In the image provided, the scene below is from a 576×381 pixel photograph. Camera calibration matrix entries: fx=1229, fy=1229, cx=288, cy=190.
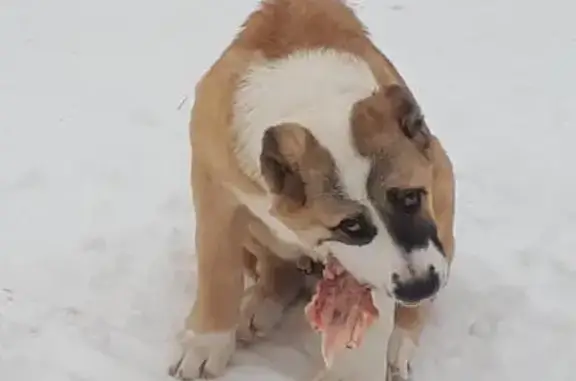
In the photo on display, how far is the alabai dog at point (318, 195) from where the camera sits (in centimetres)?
288

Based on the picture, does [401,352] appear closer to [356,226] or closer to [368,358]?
[368,358]

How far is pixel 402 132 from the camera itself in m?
2.96

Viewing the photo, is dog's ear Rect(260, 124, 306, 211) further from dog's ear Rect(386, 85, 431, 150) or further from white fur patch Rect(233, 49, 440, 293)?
dog's ear Rect(386, 85, 431, 150)

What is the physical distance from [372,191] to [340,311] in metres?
0.49

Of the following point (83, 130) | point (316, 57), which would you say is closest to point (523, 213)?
point (316, 57)

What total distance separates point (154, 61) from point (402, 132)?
257cm

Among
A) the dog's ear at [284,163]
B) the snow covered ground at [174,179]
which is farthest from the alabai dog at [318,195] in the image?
the snow covered ground at [174,179]

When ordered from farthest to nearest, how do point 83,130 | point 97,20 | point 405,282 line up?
point 97,20 < point 83,130 < point 405,282

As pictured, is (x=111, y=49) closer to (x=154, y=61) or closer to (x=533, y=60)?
(x=154, y=61)

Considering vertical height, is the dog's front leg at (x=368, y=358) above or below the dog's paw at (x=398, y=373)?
above

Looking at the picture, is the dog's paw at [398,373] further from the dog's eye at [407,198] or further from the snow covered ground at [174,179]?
the dog's eye at [407,198]

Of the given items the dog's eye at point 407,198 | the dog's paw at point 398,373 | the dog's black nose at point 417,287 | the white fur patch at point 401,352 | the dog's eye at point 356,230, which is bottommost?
the dog's paw at point 398,373

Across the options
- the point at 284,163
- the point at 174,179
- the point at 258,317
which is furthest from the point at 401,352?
the point at 174,179

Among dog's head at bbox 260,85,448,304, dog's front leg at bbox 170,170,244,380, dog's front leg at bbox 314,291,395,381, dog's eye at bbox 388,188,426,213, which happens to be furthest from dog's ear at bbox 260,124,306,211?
dog's front leg at bbox 314,291,395,381
